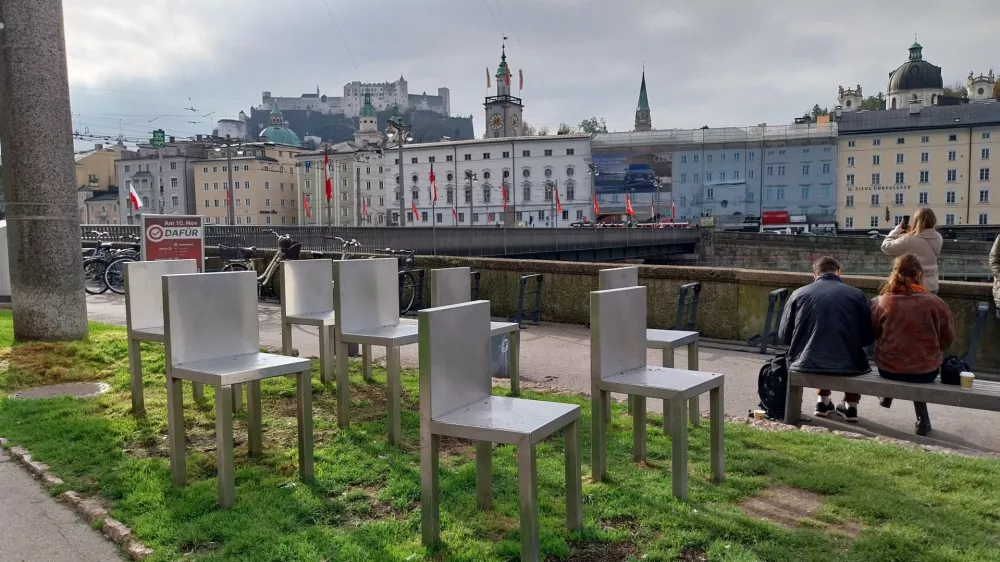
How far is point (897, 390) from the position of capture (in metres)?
5.70

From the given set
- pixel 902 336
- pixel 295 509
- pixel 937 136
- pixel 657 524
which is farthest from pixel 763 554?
pixel 937 136

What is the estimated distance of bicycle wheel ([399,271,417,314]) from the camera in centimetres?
1311

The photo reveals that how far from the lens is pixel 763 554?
3.48 meters

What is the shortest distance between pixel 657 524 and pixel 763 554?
1.76 feet

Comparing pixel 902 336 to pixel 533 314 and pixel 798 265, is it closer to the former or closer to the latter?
pixel 533 314

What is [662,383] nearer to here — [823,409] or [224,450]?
Answer: [224,450]

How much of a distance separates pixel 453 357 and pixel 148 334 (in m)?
3.40

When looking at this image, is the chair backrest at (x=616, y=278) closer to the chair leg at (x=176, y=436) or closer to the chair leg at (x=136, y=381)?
the chair leg at (x=176, y=436)

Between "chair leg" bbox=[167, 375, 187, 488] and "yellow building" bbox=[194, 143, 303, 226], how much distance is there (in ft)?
313

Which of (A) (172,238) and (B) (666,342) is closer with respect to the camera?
(B) (666,342)

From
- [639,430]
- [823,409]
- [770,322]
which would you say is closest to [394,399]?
[639,430]

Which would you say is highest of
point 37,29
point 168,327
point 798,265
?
point 37,29

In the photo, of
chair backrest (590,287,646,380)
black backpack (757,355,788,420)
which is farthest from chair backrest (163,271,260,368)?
black backpack (757,355,788,420)

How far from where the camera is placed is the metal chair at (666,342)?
5.86 metres
